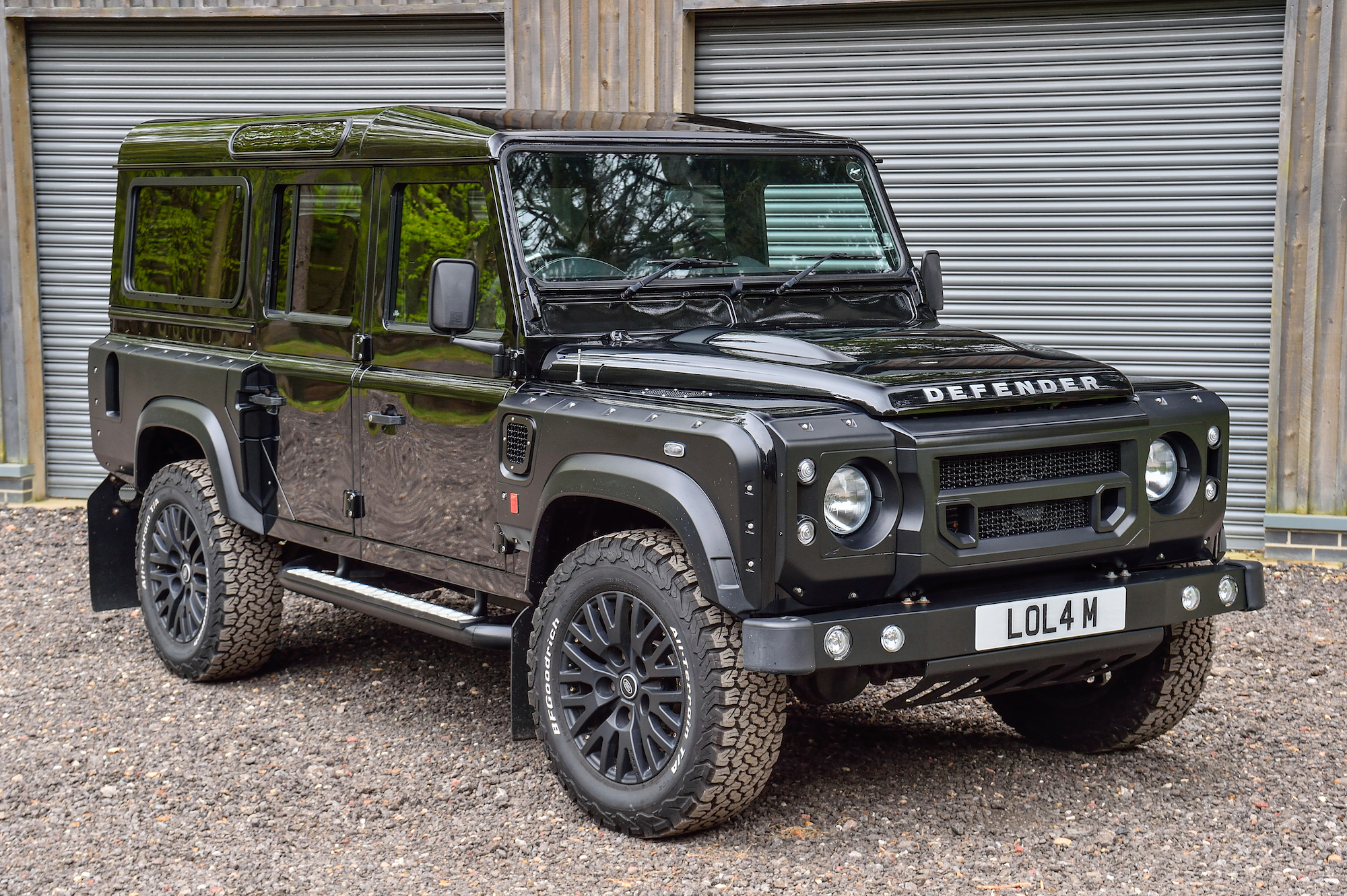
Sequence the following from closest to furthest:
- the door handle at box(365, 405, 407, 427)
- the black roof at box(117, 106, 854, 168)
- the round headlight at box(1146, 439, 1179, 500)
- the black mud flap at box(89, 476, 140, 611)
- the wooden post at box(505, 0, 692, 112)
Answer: the round headlight at box(1146, 439, 1179, 500)
the black roof at box(117, 106, 854, 168)
the door handle at box(365, 405, 407, 427)
the black mud flap at box(89, 476, 140, 611)
the wooden post at box(505, 0, 692, 112)

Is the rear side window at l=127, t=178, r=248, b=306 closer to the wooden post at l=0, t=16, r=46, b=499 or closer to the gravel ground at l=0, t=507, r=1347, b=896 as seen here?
the gravel ground at l=0, t=507, r=1347, b=896

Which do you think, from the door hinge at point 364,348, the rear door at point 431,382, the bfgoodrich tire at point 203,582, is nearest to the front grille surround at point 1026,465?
the rear door at point 431,382

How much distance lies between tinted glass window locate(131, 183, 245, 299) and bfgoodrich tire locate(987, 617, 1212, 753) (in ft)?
11.5

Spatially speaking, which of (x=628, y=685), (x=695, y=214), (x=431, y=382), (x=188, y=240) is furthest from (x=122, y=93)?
(x=628, y=685)

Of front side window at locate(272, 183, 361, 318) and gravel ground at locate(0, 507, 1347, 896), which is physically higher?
front side window at locate(272, 183, 361, 318)

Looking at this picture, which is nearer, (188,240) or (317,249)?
(317,249)

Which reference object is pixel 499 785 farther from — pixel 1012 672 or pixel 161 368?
pixel 161 368

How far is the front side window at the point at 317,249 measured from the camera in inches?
208

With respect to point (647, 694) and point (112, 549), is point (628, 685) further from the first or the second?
point (112, 549)

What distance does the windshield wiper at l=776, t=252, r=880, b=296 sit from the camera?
16.1 ft

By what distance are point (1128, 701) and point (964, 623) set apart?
120 centimetres

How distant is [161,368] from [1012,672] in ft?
12.4

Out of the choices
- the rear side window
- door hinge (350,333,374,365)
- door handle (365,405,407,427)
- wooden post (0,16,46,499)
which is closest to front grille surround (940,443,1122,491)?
door handle (365,405,407,427)

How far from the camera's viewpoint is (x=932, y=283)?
5.34 meters
